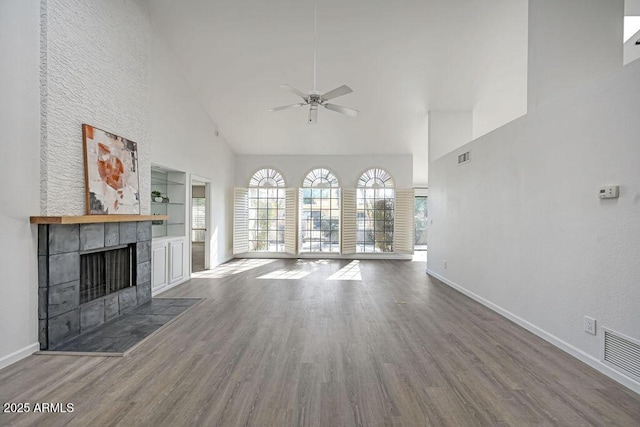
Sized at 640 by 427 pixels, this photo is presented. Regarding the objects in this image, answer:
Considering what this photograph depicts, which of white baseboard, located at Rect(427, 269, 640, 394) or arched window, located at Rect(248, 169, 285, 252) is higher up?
arched window, located at Rect(248, 169, 285, 252)

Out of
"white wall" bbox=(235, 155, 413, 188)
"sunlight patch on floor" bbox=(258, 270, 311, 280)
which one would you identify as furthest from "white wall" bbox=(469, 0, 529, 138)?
"sunlight patch on floor" bbox=(258, 270, 311, 280)

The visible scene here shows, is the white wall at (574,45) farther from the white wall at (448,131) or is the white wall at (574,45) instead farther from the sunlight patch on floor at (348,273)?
the sunlight patch on floor at (348,273)

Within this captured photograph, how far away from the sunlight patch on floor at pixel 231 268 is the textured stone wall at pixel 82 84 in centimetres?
226

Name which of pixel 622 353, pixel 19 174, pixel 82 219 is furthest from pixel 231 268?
pixel 622 353

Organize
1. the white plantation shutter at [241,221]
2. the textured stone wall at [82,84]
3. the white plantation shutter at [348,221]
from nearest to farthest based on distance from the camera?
the textured stone wall at [82,84], the white plantation shutter at [241,221], the white plantation shutter at [348,221]

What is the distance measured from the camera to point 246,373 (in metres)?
2.39

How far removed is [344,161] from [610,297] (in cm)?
670

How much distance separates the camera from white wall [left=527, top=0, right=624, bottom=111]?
3.17 m

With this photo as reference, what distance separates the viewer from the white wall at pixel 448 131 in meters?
6.34

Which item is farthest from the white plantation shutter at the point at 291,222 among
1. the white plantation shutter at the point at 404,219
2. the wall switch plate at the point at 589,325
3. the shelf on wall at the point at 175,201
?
the wall switch plate at the point at 589,325

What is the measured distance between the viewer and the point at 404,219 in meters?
8.40

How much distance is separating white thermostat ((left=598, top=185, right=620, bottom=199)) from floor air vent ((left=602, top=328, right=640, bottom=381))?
100 centimetres

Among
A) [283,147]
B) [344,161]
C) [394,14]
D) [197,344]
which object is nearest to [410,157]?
[344,161]

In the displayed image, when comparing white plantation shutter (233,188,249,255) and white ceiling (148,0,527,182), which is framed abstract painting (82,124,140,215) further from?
white plantation shutter (233,188,249,255)
